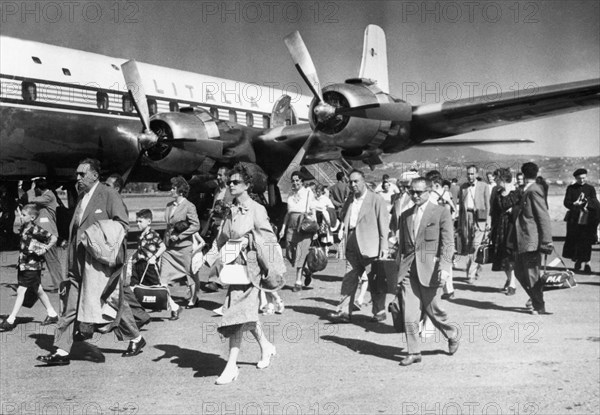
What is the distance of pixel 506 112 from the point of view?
1222cm

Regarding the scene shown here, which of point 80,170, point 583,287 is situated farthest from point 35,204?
point 583,287

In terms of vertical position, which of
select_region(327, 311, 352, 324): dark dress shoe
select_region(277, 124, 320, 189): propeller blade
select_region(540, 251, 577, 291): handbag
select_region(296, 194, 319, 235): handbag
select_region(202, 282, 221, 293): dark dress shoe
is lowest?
select_region(327, 311, 352, 324): dark dress shoe

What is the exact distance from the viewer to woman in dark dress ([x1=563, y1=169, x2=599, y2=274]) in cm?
1109

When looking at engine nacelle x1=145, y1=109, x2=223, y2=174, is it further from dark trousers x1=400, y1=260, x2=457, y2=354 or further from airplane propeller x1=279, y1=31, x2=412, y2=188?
dark trousers x1=400, y1=260, x2=457, y2=354

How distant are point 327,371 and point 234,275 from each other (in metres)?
1.17

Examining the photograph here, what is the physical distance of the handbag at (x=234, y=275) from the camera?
5.18 m

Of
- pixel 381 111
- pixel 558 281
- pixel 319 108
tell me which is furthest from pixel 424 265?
pixel 319 108

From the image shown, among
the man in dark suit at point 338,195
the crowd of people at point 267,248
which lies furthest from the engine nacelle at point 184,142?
the man in dark suit at point 338,195

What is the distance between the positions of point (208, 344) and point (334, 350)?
4.38ft

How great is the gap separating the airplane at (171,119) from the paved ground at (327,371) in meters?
4.98

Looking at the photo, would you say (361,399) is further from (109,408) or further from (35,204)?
(35,204)

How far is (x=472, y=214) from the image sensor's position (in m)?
10.5

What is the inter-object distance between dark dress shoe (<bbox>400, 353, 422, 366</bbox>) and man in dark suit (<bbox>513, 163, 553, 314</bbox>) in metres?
2.68

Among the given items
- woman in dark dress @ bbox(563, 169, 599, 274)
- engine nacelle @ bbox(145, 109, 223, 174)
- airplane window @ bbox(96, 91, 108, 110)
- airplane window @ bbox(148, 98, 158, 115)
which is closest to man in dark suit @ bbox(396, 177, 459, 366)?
woman in dark dress @ bbox(563, 169, 599, 274)
